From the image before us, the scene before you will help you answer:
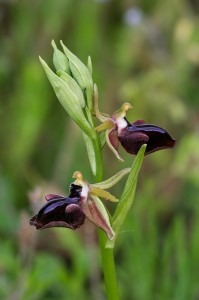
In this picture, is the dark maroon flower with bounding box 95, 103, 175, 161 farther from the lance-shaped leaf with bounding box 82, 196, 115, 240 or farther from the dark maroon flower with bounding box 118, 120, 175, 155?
the lance-shaped leaf with bounding box 82, 196, 115, 240

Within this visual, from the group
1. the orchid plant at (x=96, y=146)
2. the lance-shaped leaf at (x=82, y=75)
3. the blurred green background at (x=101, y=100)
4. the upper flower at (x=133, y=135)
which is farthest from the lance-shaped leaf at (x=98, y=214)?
the blurred green background at (x=101, y=100)

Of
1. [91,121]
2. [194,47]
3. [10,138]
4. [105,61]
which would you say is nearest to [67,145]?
[10,138]

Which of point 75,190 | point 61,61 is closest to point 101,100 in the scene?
point 61,61

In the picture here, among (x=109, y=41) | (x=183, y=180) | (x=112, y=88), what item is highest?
(x=109, y=41)

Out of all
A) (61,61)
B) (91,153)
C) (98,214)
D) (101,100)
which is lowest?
(98,214)

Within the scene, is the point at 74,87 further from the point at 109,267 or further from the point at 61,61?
the point at 109,267

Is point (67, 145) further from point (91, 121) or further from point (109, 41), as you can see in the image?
point (91, 121)
